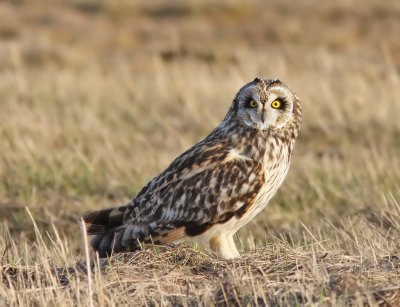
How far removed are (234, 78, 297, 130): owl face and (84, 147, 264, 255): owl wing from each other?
27 cm

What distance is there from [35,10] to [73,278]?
25958 mm

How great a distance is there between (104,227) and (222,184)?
2.92ft

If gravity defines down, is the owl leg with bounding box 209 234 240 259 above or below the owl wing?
below

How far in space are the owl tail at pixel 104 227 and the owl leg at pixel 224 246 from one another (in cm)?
64

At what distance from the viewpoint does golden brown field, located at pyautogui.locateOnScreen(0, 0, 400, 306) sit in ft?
17.3

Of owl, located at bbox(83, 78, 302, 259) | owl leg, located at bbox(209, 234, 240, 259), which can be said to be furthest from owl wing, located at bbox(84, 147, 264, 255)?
owl leg, located at bbox(209, 234, 240, 259)

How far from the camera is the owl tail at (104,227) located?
22.7 ft

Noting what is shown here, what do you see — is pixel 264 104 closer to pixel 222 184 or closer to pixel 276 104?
pixel 276 104

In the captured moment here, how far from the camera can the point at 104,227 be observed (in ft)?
23.1

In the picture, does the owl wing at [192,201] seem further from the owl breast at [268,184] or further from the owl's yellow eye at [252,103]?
the owl's yellow eye at [252,103]

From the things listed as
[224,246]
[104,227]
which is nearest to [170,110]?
[104,227]

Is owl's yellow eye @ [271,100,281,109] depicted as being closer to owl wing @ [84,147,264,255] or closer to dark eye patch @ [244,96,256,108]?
dark eye patch @ [244,96,256,108]

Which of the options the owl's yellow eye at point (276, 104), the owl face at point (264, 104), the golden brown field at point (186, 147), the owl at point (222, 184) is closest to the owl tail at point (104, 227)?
the owl at point (222, 184)

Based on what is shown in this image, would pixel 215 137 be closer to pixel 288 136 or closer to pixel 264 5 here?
pixel 288 136
